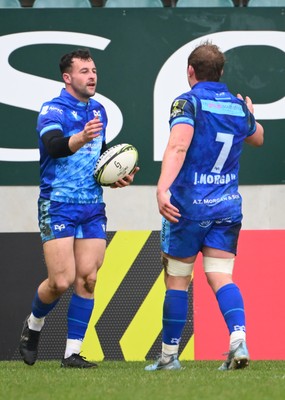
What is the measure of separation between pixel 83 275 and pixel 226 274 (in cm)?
103

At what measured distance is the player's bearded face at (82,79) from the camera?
7301 mm

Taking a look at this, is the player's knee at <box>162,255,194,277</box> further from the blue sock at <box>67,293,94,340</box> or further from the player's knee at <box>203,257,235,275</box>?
the blue sock at <box>67,293,94,340</box>

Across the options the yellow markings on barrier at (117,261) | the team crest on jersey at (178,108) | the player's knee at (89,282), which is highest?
the team crest on jersey at (178,108)

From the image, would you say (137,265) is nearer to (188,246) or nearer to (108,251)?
(108,251)

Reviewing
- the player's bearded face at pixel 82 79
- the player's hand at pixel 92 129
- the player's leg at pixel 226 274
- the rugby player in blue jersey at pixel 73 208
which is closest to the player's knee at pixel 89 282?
the rugby player in blue jersey at pixel 73 208

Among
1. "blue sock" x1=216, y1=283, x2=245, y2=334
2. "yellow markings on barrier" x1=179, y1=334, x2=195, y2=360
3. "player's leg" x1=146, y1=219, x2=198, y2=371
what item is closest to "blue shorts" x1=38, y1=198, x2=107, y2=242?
"player's leg" x1=146, y1=219, x2=198, y2=371

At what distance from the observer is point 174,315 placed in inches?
261

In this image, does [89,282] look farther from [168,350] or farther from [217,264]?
[217,264]

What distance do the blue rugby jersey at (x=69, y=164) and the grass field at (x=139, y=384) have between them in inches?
43.4

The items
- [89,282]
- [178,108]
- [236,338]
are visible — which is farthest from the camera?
[89,282]

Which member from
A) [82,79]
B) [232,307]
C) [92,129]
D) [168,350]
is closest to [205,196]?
[232,307]

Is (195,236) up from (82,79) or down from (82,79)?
down

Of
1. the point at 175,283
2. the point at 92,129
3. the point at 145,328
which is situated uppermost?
the point at 92,129

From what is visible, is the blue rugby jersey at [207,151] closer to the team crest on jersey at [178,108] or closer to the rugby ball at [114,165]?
the team crest on jersey at [178,108]
